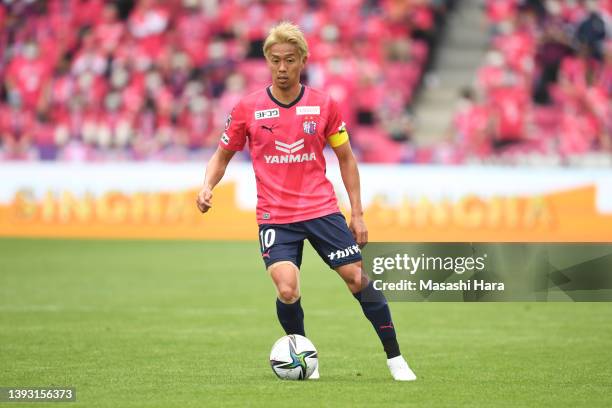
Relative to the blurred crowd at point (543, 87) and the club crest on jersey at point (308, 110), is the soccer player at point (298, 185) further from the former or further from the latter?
the blurred crowd at point (543, 87)

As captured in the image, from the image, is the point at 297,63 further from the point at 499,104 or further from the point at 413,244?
the point at 499,104

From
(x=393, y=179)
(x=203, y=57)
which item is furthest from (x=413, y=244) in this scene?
(x=203, y=57)

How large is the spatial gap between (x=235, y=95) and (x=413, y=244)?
1660cm

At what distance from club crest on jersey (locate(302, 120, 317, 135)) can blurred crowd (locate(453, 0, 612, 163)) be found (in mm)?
13910

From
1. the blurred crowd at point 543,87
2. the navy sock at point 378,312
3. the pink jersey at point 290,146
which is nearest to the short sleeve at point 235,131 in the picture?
the pink jersey at point 290,146

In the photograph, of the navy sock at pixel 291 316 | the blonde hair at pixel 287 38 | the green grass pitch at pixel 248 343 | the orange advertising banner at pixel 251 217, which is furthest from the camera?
the orange advertising banner at pixel 251 217

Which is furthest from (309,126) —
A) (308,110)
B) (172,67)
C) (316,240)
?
(172,67)

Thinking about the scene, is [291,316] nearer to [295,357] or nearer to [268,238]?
[295,357]

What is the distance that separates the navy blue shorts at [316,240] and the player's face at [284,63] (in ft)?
3.10

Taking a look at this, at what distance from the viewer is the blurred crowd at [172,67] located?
77.4 ft

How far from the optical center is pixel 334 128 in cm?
768

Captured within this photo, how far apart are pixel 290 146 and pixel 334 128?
12.9 inches

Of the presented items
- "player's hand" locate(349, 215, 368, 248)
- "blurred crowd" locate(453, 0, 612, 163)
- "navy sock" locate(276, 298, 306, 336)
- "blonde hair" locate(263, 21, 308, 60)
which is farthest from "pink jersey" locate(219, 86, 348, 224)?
"blurred crowd" locate(453, 0, 612, 163)

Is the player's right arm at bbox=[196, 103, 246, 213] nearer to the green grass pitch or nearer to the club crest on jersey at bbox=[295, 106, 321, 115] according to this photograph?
the club crest on jersey at bbox=[295, 106, 321, 115]
